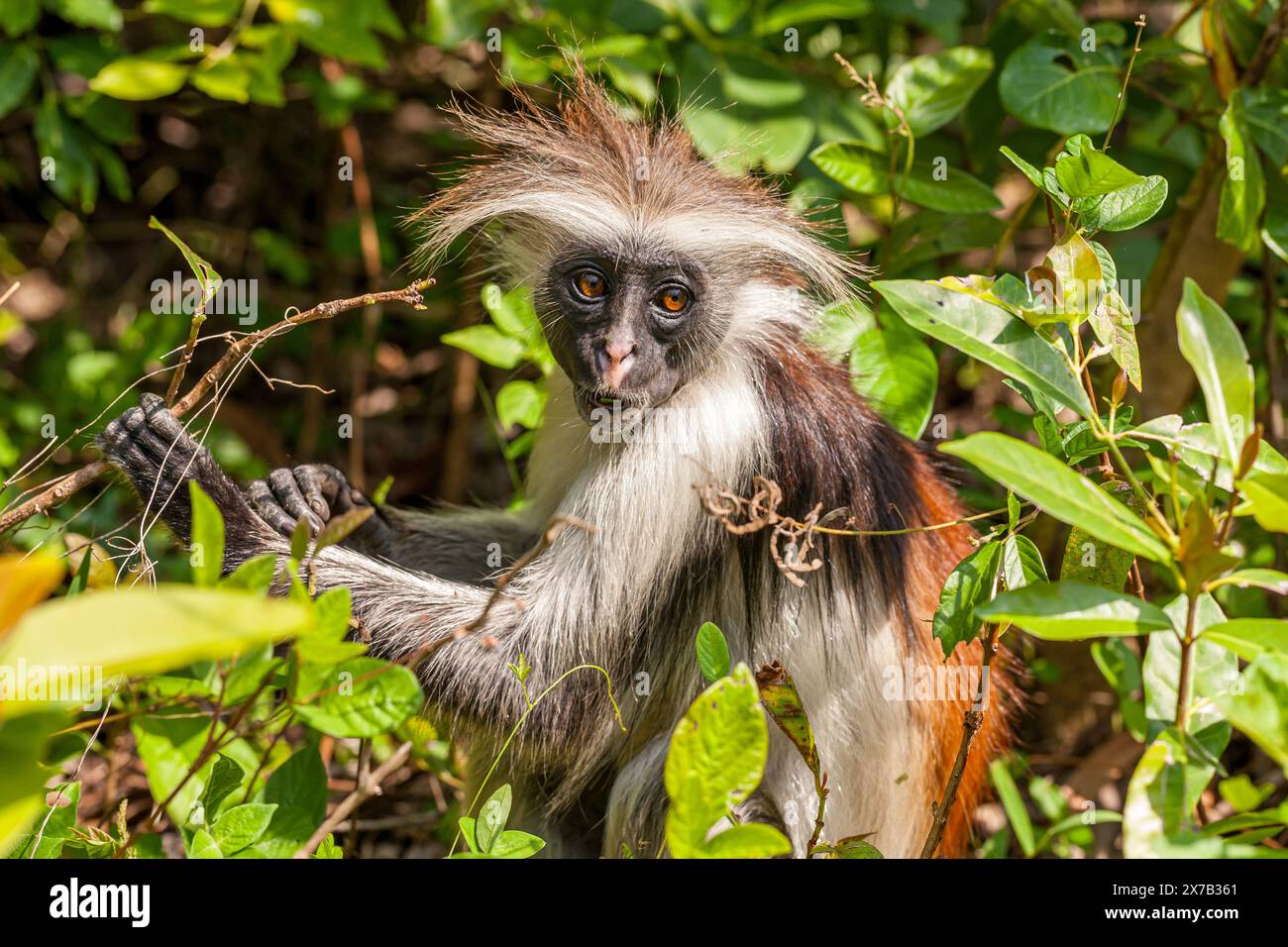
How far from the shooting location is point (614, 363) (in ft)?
12.9

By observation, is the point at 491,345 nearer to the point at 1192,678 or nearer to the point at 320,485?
the point at 320,485

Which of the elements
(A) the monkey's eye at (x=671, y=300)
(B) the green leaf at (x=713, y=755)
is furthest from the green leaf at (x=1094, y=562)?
(A) the monkey's eye at (x=671, y=300)

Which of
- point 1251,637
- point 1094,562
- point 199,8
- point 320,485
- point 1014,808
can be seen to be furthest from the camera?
point 199,8

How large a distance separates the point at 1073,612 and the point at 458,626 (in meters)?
2.35

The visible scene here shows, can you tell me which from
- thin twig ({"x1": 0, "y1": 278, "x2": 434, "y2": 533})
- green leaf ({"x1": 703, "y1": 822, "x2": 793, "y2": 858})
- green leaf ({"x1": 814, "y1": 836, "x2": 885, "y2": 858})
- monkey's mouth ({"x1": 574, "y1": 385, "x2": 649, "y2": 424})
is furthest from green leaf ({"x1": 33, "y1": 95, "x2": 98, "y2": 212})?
green leaf ({"x1": 703, "y1": 822, "x2": 793, "y2": 858})

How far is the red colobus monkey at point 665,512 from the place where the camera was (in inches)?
164

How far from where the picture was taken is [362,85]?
745 centimetres

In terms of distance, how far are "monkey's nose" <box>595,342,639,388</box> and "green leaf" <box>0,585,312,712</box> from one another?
A: 2469 mm

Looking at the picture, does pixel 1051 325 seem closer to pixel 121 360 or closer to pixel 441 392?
pixel 121 360

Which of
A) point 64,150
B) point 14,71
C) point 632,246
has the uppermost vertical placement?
point 14,71

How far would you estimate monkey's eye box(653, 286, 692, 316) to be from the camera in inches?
167

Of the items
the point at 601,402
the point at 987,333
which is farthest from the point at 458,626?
the point at 987,333

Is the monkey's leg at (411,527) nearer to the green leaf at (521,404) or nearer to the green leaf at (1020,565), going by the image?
the green leaf at (521,404)
